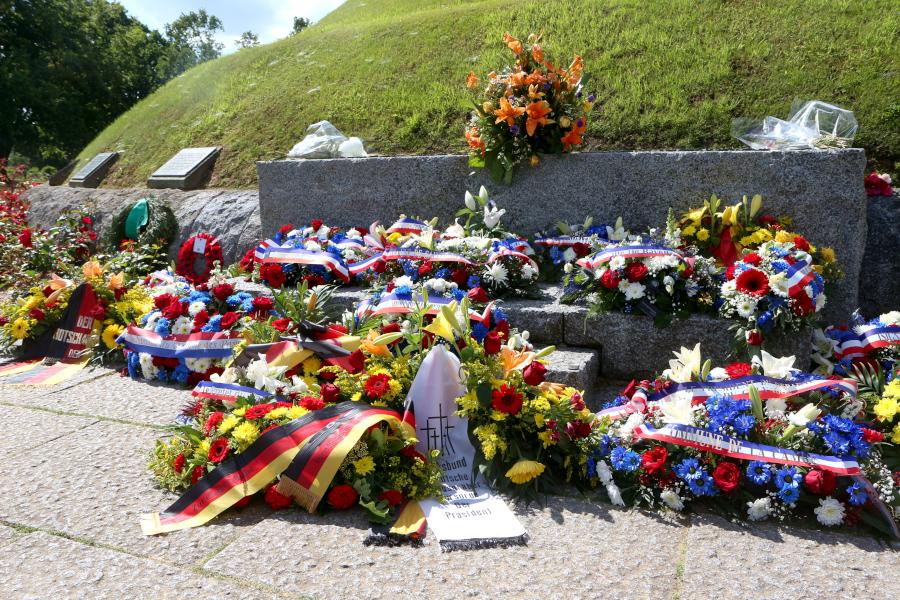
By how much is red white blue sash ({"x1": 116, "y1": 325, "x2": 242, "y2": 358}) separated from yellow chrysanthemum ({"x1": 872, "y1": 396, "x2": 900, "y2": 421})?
9.42ft

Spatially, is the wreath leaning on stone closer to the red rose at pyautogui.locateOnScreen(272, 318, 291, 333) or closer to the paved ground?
the red rose at pyautogui.locateOnScreen(272, 318, 291, 333)

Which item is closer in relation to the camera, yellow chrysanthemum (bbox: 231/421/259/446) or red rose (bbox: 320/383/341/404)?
yellow chrysanthemum (bbox: 231/421/259/446)

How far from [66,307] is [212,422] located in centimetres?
249

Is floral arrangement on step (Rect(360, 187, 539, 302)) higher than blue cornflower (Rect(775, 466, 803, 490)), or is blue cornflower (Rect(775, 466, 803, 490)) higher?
floral arrangement on step (Rect(360, 187, 539, 302))

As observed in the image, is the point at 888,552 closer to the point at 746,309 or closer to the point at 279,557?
the point at 746,309

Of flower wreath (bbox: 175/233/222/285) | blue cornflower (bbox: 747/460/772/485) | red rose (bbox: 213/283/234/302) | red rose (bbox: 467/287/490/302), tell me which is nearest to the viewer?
blue cornflower (bbox: 747/460/772/485)

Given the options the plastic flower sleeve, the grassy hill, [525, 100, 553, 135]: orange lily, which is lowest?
the plastic flower sleeve

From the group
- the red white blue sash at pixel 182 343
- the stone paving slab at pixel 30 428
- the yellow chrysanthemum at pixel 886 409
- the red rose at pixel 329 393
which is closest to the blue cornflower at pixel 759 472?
the yellow chrysanthemum at pixel 886 409

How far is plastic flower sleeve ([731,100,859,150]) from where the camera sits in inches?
154

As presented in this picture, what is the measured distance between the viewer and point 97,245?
7.02 m

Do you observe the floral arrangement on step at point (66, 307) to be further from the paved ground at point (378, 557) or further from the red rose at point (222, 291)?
the paved ground at point (378, 557)

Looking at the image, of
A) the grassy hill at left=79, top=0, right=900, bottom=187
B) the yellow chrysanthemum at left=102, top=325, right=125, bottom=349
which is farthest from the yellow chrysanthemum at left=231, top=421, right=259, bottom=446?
the grassy hill at left=79, top=0, right=900, bottom=187

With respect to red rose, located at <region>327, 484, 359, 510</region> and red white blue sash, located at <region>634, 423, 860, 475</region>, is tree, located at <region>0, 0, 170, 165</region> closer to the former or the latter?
red rose, located at <region>327, 484, 359, 510</region>

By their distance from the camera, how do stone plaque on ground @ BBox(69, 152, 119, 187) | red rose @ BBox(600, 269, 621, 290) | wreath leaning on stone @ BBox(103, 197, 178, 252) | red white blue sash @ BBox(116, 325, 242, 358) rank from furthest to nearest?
stone plaque on ground @ BBox(69, 152, 119, 187) → wreath leaning on stone @ BBox(103, 197, 178, 252) → red white blue sash @ BBox(116, 325, 242, 358) → red rose @ BBox(600, 269, 621, 290)
